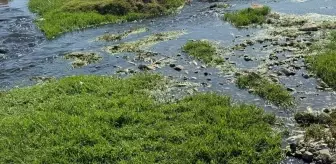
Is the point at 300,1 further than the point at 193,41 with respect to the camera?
Yes

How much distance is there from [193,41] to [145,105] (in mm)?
12201

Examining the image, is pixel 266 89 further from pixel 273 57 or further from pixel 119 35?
pixel 119 35

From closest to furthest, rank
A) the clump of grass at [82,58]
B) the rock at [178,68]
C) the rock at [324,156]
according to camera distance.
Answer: the rock at [324,156] → the rock at [178,68] → the clump of grass at [82,58]

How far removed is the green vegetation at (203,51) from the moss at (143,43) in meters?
3.44

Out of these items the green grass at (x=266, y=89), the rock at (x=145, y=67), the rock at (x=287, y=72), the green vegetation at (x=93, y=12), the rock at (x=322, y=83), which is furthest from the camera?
the green vegetation at (x=93, y=12)

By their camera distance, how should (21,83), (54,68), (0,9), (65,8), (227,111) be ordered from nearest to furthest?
(227,111) < (21,83) < (54,68) < (65,8) < (0,9)

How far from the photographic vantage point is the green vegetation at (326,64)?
2147 centimetres

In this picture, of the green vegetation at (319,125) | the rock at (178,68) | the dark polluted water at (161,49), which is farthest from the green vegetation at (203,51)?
the green vegetation at (319,125)

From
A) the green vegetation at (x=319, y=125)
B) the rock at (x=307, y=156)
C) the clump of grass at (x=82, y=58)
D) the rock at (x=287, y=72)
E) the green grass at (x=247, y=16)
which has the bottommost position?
the rock at (x=307, y=156)

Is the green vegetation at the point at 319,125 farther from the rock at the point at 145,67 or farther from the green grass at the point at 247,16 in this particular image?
the green grass at the point at 247,16

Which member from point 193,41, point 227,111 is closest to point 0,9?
point 193,41

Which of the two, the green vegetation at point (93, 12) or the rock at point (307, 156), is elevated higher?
the green vegetation at point (93, 12)

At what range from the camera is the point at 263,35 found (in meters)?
31.0

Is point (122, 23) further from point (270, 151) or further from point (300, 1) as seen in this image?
point (270, 151)
